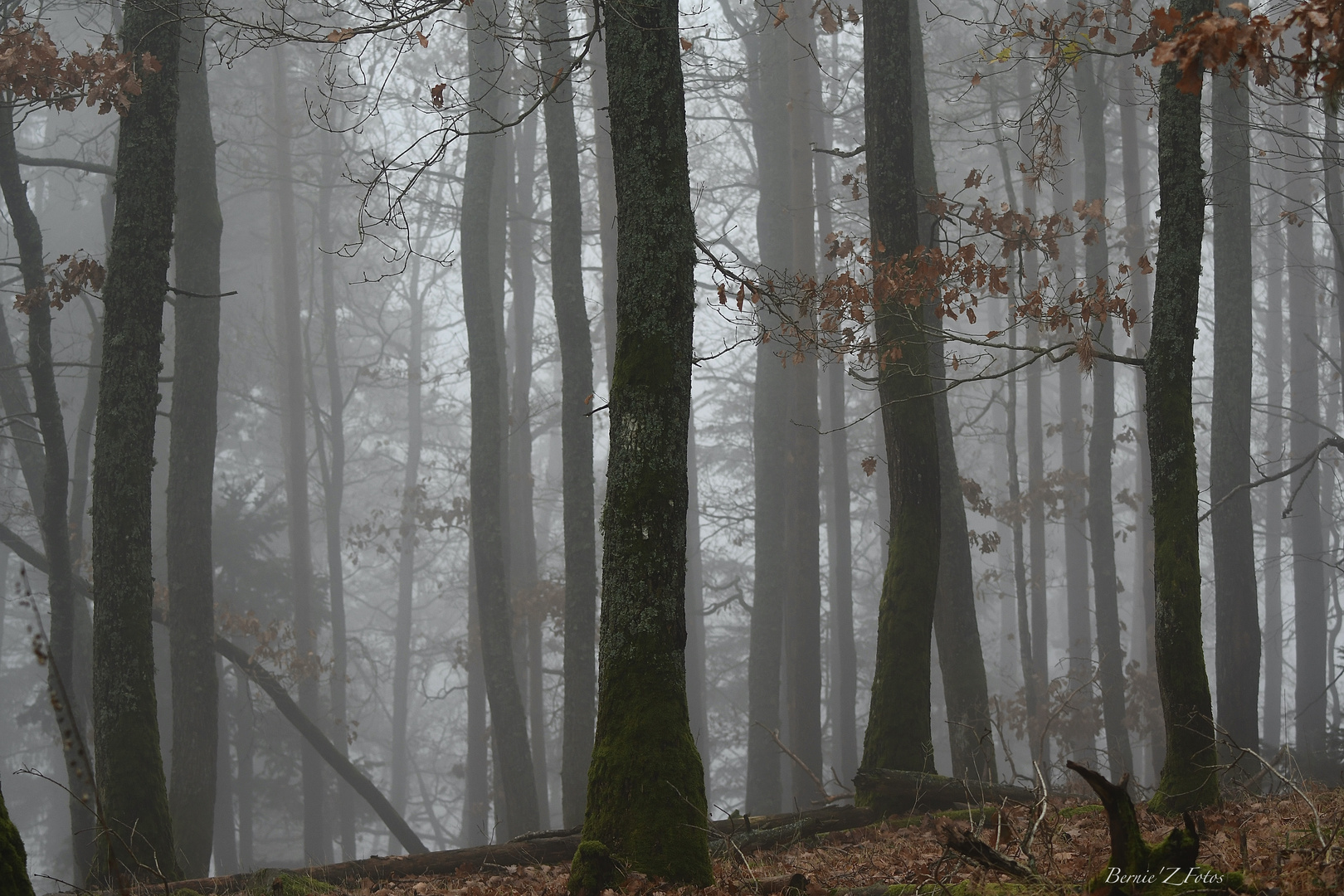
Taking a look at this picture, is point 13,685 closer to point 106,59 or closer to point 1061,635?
point 106,59

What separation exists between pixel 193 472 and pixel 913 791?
333 inches

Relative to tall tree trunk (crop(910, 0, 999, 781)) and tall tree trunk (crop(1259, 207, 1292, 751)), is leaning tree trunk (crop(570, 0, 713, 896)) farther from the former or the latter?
tall tree trunk (crop(1259, 207, 1292, 751))

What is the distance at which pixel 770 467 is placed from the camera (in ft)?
56.1

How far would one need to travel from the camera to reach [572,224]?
42.9 ft

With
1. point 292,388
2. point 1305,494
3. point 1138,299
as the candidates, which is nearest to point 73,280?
point 292,388

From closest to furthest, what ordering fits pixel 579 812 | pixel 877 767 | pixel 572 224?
pixel 877 767, pixel 579 812, pixel 572 224

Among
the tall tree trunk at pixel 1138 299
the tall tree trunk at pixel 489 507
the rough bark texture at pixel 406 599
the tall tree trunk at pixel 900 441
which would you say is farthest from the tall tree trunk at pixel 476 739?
the tall tree trunk at pixel 1138 299

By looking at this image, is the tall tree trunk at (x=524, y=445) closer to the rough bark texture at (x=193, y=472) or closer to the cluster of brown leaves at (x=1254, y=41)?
the rough bark texture at (x=193, y=472)

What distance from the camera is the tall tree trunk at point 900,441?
797 centimetres

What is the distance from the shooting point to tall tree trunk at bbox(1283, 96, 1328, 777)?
18.0 metres

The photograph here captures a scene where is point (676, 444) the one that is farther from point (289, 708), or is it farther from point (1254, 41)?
point (289, 708)

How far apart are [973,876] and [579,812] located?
9083 mm

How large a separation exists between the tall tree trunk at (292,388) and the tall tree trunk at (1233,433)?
17.7 m

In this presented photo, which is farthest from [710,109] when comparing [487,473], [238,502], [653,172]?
[653,172]
